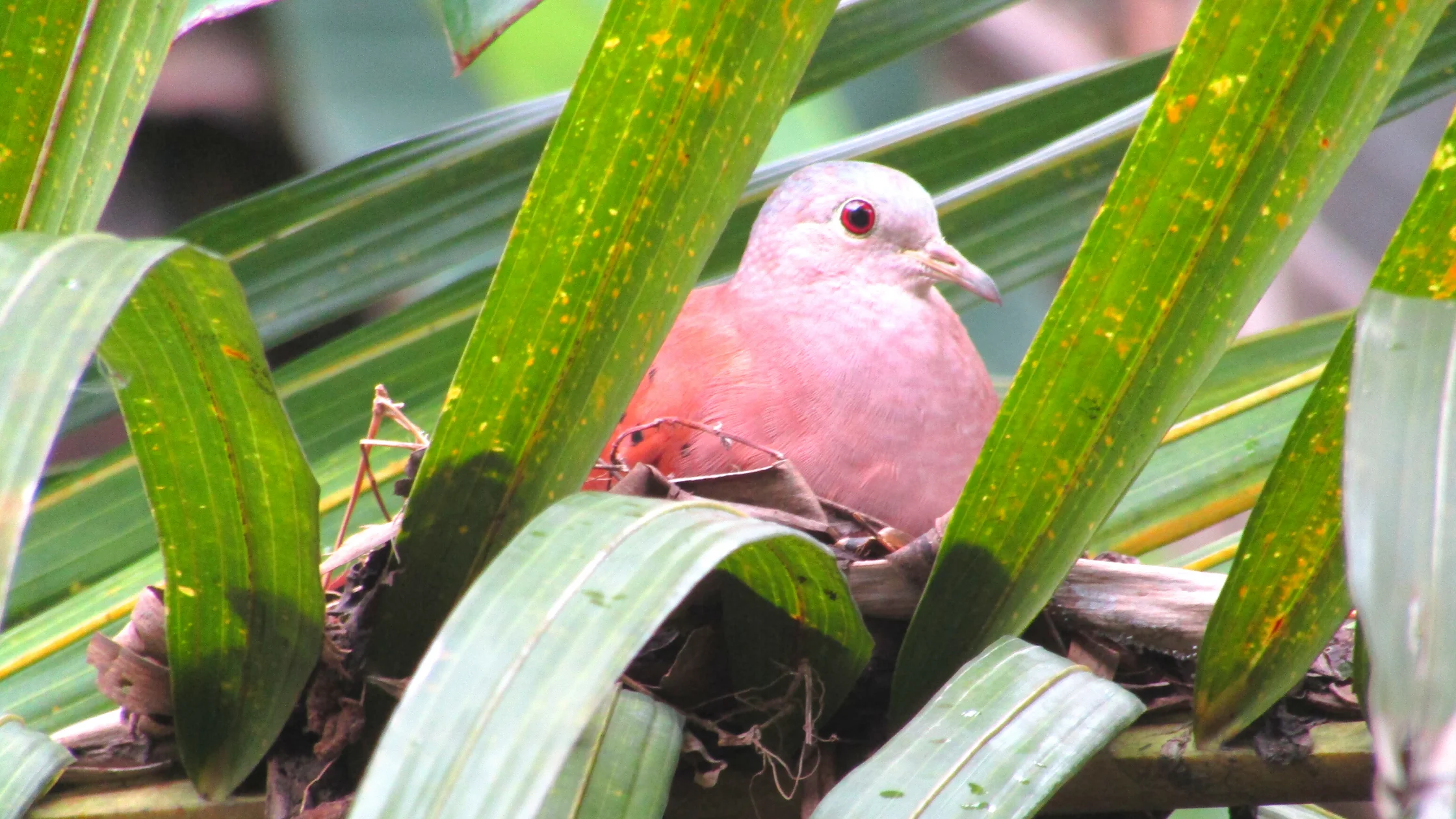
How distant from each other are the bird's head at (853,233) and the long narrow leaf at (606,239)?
0.90 meters

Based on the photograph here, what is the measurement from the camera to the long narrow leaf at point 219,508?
2.08ft

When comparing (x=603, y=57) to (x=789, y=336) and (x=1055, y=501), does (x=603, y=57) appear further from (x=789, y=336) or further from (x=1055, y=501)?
(x=789, y=336)

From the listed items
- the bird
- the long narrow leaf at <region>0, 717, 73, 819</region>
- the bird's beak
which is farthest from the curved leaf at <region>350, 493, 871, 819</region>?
the bird's beak

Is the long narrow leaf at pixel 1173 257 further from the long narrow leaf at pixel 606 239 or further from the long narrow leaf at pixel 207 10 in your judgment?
the long narrow leaf at pixel 207 10

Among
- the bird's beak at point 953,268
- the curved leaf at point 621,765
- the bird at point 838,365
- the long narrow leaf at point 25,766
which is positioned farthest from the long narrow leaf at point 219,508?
the bird's beak at point 953,268

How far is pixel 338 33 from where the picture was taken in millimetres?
2814

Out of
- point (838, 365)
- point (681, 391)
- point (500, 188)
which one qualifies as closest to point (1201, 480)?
point (838, 365)

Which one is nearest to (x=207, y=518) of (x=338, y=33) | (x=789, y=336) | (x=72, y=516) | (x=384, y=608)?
(x=384, y=608)

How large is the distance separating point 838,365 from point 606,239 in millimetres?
744

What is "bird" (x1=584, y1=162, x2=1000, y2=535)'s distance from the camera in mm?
1286

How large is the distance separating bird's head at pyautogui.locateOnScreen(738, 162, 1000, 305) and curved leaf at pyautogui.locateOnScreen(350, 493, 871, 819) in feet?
3.43

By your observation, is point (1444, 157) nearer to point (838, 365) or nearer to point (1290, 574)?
point (1290, 574)

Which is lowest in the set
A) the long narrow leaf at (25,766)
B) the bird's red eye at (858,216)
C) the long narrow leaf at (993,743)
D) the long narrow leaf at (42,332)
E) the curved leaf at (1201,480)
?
the long narrow leaf at (25,766)

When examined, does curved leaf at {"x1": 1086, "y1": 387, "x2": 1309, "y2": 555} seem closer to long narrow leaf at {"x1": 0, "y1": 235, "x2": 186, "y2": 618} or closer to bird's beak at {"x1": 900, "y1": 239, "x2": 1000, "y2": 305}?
bird's beak at {"x1": 900, "y1": 239, "x2": 1000, "y2": 305}
